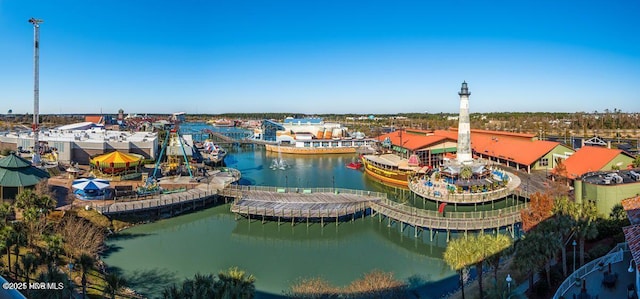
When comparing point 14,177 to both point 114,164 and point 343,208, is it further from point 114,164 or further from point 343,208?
point 343,208

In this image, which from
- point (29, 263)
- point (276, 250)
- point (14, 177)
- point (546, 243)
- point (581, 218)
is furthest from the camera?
point (14, 177)

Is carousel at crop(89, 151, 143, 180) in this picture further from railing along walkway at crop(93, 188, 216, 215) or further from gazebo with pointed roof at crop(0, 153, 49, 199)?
gazebo with pointed roof at crop(0, 153, 49, 199)

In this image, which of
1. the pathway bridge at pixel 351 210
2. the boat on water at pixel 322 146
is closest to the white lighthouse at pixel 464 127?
the pathway bridge at pixel 351 210

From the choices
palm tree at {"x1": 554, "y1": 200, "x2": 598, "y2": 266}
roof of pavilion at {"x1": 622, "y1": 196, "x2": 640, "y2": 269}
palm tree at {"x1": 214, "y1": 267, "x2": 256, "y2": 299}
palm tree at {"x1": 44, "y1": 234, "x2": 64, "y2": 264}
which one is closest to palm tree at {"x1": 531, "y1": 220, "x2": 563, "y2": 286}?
palm tree at {"x1": 554, "y1": 200, "x2": 598, "y2": 266}

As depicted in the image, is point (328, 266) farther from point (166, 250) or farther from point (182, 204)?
point (182, 204)

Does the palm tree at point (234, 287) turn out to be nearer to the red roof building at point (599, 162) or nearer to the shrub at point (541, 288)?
the shrub at point (541, 288)

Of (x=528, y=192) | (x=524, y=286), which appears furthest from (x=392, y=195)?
(x=524, y=286)

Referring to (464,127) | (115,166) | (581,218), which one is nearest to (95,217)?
(115,166)
